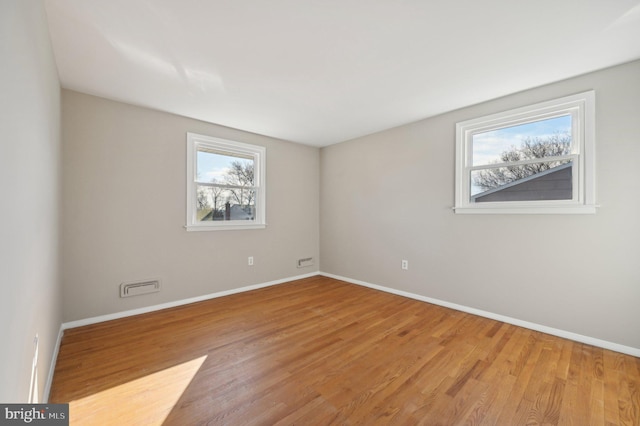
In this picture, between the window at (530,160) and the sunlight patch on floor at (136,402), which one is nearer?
the sunlight patch on floor at (136,402)

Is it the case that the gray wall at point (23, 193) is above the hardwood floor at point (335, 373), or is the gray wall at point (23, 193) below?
above

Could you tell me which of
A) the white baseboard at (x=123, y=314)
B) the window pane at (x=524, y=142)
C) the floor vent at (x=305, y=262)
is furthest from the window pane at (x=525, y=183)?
the white baseboard at (x=123, y=314)

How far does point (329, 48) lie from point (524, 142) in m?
2.34

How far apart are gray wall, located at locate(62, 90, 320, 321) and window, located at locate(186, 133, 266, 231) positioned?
0.36 feet

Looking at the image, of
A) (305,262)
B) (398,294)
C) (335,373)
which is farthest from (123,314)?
(398,294)

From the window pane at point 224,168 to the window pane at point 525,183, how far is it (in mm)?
3159

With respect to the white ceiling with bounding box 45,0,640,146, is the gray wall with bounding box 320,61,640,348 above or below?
below

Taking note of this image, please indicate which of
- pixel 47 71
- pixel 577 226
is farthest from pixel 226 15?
pixel 577 226

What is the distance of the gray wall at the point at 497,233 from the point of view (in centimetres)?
224

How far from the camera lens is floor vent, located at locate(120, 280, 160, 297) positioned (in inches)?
117

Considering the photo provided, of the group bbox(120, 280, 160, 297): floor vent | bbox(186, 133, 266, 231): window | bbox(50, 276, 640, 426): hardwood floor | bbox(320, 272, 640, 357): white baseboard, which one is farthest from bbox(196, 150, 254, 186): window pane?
bbox(320, 272, 640, 357): white baseboard

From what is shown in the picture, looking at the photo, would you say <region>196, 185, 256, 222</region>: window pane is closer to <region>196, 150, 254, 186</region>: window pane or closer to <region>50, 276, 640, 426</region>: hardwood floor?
<region>196, 150, 254, 186</region>: window pane

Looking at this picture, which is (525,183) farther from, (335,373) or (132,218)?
(132,218)

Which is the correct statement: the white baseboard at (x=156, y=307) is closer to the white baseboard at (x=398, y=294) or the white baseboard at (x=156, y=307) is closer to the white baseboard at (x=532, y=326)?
the white baseboard at (x=398, y=294)
